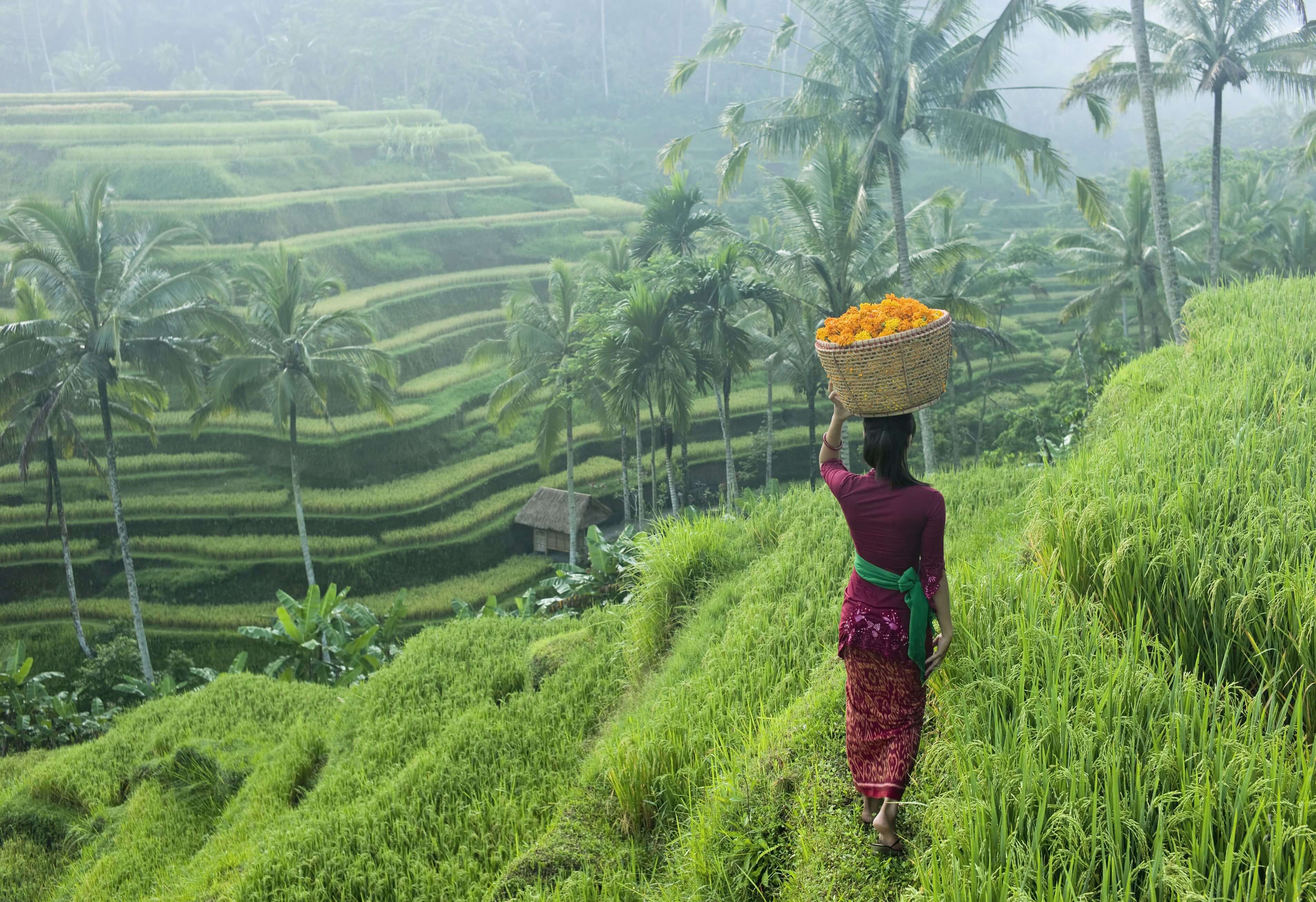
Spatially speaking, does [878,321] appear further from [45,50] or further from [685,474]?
[45,50]

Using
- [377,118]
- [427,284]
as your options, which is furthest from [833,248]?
[377,118]

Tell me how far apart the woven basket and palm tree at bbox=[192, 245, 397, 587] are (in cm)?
1403

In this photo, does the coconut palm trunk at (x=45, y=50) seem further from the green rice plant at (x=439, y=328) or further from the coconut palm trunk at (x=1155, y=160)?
the coconut palm trunk at (x=1155, y=160)

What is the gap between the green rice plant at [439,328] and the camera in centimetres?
2264

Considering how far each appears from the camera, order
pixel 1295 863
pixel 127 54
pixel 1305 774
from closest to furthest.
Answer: pixel 1295 863
pixel 1305 774
pixel 127 54

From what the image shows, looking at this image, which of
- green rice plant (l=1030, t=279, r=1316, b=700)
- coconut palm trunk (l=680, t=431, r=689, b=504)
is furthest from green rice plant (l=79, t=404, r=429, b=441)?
green rice plant (l=1030, t=279, r=1316, b=700)

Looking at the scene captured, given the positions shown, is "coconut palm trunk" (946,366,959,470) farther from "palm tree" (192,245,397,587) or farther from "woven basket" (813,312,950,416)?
"woven basket" (813,312,950,416)

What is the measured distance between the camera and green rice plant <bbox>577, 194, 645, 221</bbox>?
33344 millimetres

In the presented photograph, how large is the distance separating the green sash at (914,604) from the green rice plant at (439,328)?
68.3ft

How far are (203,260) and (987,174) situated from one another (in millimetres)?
44953

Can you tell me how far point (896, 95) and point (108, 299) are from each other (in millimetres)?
12062

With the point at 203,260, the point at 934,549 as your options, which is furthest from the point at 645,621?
the point at 203,260

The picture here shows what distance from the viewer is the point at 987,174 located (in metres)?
→ 51.9

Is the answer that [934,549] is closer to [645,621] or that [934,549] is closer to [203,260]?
[645,621]
